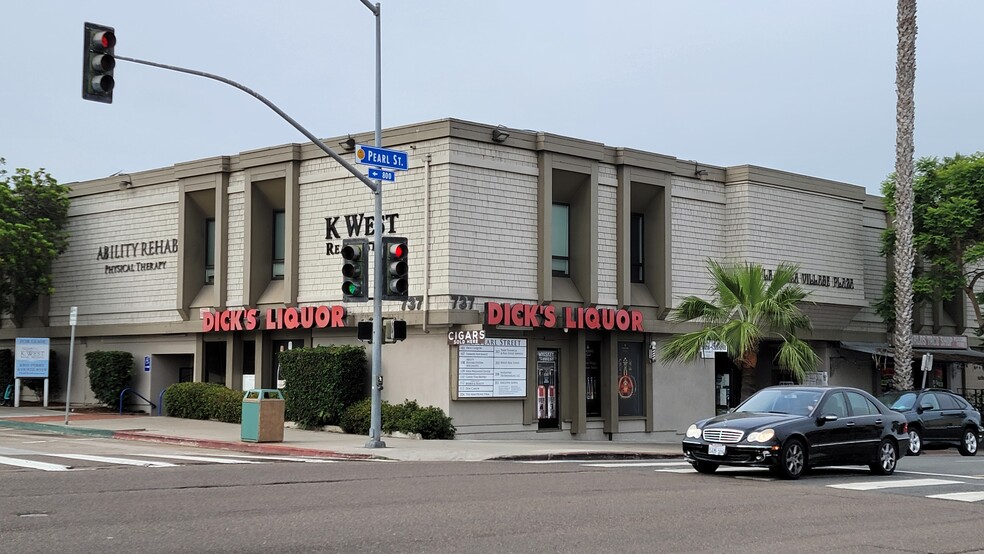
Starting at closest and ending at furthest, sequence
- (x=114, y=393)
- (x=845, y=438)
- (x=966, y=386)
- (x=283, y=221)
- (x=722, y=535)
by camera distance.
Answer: (x=722, y=535) → (x=845, y=438) → (x=283, y=221) → (x=114, y=393) → (x=966, y=386)

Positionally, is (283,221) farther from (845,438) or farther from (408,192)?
(845,438)

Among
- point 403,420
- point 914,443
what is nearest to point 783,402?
point 914,443

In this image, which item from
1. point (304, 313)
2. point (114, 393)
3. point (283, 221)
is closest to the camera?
point (304, 313)

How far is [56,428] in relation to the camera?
2784cm

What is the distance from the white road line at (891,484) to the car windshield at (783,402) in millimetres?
1479

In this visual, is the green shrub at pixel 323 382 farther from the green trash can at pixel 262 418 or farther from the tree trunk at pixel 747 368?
the tree trunk at pixel 747 368

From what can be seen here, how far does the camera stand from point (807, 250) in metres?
34.4

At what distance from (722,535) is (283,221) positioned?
75.7 ft

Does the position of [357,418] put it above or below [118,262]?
below

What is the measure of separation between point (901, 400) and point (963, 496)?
11838mm

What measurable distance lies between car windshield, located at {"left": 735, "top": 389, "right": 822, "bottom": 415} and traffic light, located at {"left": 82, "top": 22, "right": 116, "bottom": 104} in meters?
11.3

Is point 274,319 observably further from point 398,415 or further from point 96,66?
point 96,66

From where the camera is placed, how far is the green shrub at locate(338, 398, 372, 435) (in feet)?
88.7

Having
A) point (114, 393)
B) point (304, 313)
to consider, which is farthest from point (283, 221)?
point (114, 393)
